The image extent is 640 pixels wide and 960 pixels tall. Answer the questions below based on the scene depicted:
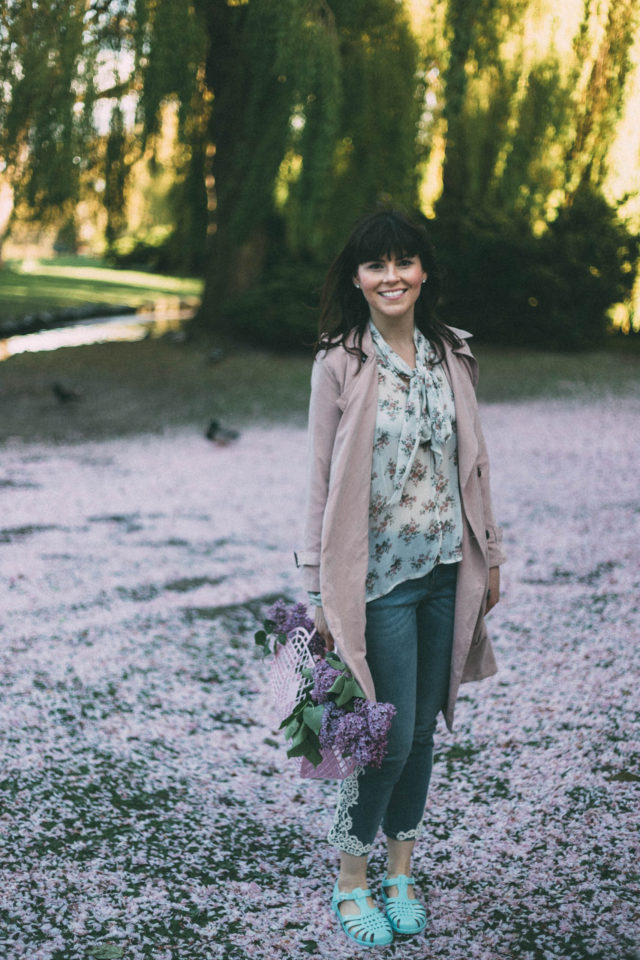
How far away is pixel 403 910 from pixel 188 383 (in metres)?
10.2

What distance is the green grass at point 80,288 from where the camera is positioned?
853 inches

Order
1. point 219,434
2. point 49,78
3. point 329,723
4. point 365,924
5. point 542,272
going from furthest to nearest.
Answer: point 542,272
point 219,434
point 49,78
point 365,924
point 329,723

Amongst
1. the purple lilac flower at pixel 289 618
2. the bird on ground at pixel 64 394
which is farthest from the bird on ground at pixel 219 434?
the purple lilac flower at pixel 289 618

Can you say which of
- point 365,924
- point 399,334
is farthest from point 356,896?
point 399,334

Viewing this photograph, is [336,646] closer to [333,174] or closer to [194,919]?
[194,919]

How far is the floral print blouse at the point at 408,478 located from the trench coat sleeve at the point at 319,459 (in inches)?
4.2

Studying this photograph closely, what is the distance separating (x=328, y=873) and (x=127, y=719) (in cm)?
121

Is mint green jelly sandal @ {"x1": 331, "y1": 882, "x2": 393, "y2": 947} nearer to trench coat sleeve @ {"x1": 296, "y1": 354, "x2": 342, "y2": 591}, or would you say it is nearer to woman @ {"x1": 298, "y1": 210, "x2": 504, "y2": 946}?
woman @ {"x1": 298, "y1": 210, "x2": 504, "y2": 946}

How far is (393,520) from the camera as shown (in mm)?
2162

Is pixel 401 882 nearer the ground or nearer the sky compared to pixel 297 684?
nearer the ground

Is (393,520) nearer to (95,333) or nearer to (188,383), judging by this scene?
(188,383)

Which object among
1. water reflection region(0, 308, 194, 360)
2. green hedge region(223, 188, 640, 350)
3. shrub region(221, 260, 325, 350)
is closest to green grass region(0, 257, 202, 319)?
water reflection region(0, 308, 194, 360)

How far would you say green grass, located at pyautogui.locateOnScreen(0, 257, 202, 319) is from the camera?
21.7 m

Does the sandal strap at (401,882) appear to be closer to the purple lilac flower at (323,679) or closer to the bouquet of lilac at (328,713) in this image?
the bouquet of lilac at (328,713)
